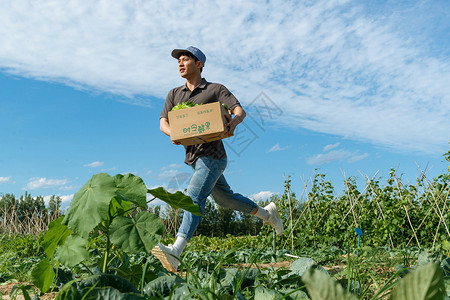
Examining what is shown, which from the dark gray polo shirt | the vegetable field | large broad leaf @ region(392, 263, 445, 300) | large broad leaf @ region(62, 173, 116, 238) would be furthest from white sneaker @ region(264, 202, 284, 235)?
large broad leaf @ region(392, 263, 445, 300)

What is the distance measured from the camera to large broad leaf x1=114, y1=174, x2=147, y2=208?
1.17 meters

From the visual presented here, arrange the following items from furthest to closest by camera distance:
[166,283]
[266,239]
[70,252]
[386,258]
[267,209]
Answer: [266,239] → [267,209] → [386,258] → [70,252] → [166,283]

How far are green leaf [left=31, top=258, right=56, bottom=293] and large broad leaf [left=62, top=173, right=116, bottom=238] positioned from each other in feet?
0.92

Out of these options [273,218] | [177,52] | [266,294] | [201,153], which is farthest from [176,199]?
[273,218]

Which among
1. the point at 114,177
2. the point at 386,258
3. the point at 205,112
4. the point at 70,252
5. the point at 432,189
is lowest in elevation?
the point at 386,258

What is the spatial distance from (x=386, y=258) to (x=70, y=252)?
1.97 meters

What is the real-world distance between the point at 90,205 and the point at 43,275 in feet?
1.35

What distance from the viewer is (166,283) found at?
42.4 inches

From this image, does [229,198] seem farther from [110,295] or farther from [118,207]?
[110,295]

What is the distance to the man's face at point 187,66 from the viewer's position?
12.2 ft

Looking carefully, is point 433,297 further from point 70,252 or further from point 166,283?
point 70,252

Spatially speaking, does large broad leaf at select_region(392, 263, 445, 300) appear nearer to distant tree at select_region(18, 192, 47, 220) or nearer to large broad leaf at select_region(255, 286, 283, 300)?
large broad leaf at select_region(255, 286, 283, 300)

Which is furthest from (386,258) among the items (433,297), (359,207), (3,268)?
(359,207)

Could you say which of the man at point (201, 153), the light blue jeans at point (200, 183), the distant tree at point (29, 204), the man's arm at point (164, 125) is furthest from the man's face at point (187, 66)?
the distant tree at point (29, 204)
